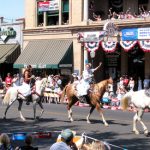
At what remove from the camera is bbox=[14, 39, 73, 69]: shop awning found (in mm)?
39750

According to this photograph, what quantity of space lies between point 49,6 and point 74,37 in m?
4.59

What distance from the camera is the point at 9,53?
45.1 m

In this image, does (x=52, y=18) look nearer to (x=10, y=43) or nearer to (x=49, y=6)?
(x=49, y=6)

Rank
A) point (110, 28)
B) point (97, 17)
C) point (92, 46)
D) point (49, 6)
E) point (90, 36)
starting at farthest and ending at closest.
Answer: point (49, 6) < point (97, 17) < point (90, 36) < point (92, 46) < point (110, 28)

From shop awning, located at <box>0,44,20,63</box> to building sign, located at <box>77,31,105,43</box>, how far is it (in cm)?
906

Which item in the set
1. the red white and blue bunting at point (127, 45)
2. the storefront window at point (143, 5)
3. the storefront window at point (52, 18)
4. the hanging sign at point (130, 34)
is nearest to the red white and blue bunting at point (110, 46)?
the red white and blue bunting at point (127, 45)

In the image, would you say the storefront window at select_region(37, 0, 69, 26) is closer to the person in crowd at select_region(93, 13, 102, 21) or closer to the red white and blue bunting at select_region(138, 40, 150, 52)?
the person in crowd at select_region(93, 13, 102, 21)

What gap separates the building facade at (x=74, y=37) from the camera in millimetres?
37562

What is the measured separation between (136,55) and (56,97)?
892 cm

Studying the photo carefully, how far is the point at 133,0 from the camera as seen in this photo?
3803cm

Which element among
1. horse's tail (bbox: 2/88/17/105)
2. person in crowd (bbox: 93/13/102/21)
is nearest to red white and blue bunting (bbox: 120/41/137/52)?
person in crowd (bbox: 93/13/102/21)

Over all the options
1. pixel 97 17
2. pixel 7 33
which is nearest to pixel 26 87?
pixel 97 17

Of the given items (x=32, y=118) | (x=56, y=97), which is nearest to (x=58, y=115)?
(x=32, y=118)

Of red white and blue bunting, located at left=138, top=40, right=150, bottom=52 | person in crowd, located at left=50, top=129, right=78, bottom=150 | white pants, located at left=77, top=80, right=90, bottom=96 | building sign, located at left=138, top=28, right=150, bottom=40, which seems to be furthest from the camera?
building sign, located at left=138, top=28, right=150, bottom=40
